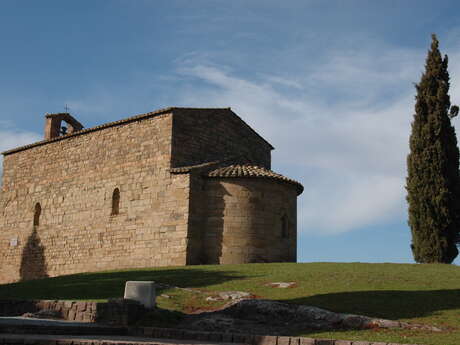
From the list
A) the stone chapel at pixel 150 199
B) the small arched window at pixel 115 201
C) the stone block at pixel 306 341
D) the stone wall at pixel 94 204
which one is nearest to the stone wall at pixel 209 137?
the stone chapel at pixel 150 199

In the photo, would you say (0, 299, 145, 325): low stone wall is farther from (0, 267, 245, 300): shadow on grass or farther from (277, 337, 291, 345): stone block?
(277, 337, 291, 345): stone block

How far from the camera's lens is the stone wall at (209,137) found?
81.1 feet

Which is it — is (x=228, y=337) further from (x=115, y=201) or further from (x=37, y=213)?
(x=37, y=213)

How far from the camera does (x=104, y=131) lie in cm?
2761

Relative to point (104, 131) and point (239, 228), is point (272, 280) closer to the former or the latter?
point (239, 228)

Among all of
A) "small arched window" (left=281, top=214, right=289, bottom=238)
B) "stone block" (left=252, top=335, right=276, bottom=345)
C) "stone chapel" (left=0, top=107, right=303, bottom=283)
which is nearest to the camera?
"stone block" (left=252, top=335, right=276, bottom=345)

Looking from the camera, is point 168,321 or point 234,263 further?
point 234,263

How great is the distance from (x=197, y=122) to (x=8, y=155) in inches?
540

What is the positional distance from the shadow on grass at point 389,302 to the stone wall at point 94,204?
9.43 meters

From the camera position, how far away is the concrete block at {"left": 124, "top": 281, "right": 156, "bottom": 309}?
1316 centimetres

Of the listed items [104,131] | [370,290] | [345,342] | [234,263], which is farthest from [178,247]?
[345,342]

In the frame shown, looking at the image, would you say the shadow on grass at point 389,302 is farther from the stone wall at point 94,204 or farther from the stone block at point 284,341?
the stone wall at point 94,204

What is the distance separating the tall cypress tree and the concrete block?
1422 centimetres

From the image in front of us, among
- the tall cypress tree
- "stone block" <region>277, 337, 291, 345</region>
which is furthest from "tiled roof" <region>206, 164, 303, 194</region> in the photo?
"stone block" <region>277, 337, 291, 345</region>
